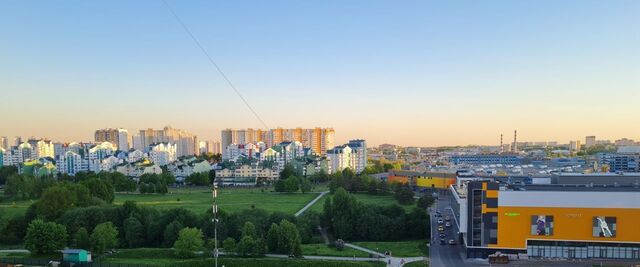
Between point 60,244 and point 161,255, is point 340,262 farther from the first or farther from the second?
point 60,244

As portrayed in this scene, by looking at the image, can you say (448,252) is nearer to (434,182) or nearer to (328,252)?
(328,252)

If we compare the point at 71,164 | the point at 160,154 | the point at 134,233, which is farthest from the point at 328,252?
the point at 160,154

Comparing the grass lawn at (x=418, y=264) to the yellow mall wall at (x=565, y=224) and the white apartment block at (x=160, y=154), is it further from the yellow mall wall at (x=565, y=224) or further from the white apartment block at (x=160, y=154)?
the white apartment block at (x=160, y=154)

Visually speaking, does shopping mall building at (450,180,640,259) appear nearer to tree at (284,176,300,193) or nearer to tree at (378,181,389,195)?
tree at (378,181,389,195)

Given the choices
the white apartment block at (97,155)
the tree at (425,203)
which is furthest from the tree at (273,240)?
the white apartment block at (97,155)

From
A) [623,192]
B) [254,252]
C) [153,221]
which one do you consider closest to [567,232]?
[623,192]
